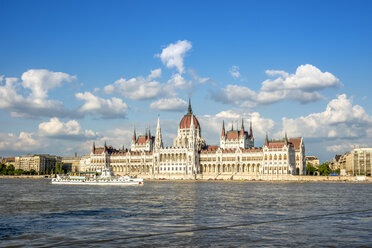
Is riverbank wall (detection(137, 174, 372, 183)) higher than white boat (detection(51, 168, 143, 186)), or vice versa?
white boat (detection(51, 168, 143, 186))

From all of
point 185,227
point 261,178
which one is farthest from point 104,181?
point 185,227

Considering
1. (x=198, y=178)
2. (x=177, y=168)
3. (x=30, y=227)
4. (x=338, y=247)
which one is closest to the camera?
(x=338, y=247)

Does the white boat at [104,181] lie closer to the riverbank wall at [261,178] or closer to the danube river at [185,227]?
the riverbank wall at [261,178]

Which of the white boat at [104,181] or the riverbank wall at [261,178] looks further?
the riverbank wall at [261,178]

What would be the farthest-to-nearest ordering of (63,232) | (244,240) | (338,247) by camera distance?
(63,232) < (244,240) < (338,247)

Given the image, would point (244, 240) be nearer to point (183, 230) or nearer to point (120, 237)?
point (183, 230)

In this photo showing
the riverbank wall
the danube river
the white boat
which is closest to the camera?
the danube river

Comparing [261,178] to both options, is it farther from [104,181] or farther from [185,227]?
[185,227]

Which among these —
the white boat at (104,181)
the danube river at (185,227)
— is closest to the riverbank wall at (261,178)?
the white boat at (104,181)

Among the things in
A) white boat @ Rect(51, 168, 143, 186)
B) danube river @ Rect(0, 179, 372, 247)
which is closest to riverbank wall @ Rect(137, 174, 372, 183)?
white boat @ Rect(51, 168, 143, 186)

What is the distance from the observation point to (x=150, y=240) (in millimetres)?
26188

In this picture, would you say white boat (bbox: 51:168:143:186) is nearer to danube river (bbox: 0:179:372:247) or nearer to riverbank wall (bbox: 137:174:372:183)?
riverbank wall (bbox: 137:174:372:183)

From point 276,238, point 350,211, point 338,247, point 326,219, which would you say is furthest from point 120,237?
point 350,211

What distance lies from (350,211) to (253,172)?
480ft
